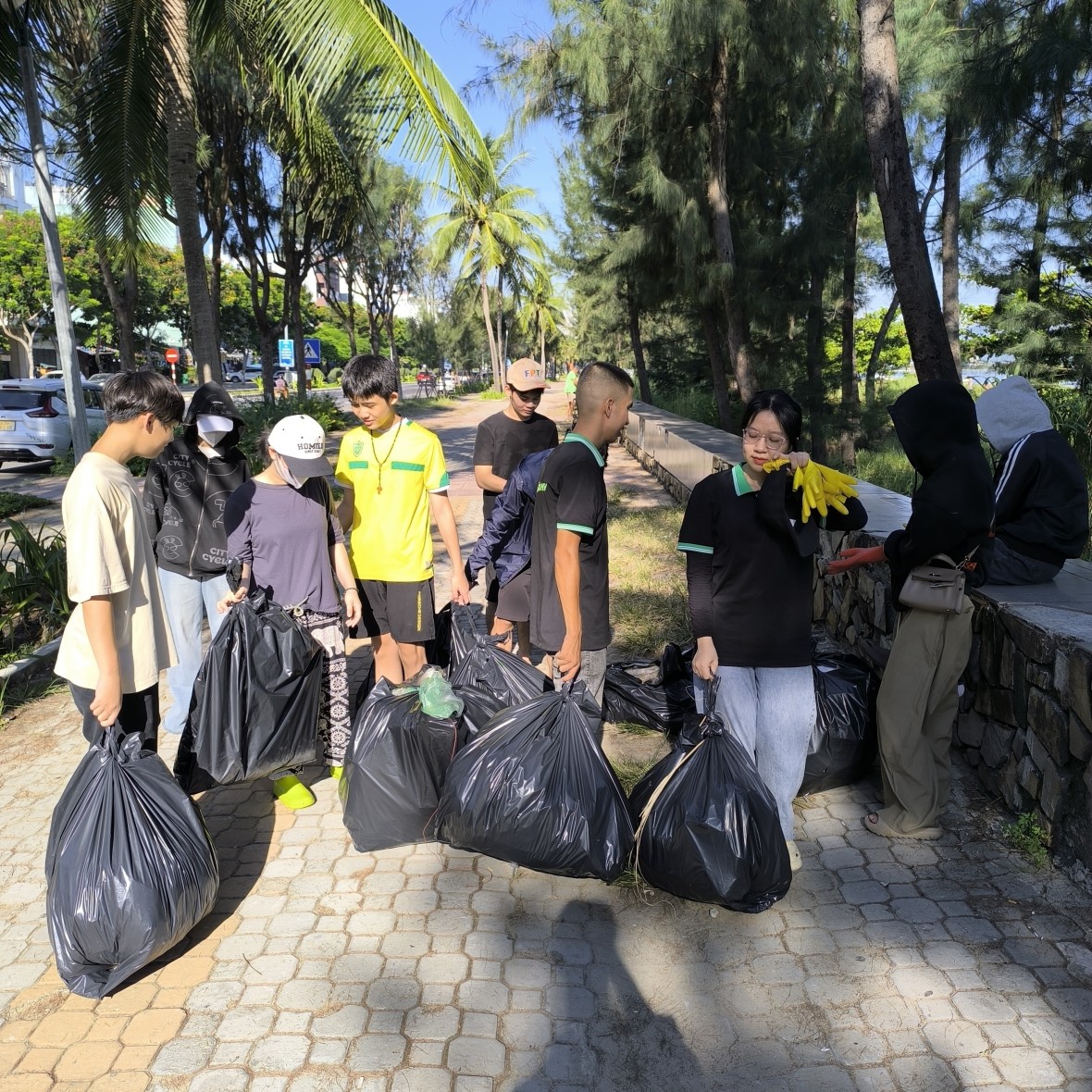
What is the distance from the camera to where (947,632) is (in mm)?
3367

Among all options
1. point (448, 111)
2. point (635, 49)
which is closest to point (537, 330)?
point (635, 49)

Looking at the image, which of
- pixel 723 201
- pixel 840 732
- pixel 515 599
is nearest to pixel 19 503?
pixel 515 599

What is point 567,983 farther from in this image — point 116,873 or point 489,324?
point 489,324

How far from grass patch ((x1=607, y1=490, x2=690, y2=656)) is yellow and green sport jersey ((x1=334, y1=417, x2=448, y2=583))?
6.31 ft

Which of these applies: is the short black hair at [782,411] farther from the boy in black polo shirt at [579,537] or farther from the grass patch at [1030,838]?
the grass patch at [1030,838]

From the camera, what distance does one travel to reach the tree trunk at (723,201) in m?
12.5

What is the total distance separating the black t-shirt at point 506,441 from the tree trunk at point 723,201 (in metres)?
8.41

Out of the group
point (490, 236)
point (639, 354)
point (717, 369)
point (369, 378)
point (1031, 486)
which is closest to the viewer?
point (1031, 486)

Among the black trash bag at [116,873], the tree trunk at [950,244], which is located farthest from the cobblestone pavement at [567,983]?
the tree trunk at [950,244]

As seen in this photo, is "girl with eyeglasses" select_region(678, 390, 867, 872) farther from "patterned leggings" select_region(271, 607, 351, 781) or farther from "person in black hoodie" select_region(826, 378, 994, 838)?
"patterned leggings" select_region(271, 607, 351, 781)

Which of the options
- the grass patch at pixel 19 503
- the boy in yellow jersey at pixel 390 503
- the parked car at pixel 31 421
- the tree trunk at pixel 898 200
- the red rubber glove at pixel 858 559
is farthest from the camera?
the parked car at pixel 31 421

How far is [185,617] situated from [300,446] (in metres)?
1.08

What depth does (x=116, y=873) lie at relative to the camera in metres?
2.63

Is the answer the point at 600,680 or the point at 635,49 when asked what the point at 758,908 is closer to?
the point at 600,680
